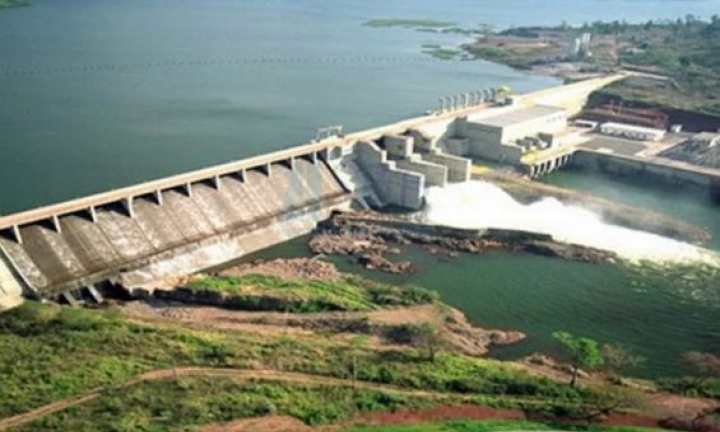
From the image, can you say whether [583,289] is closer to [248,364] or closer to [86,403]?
[248,364]

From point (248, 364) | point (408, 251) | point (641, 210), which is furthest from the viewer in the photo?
point (641, 210)

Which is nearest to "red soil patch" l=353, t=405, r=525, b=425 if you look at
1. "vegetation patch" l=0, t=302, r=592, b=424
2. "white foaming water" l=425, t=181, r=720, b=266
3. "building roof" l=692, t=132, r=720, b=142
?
"vegetation patch" l=0, t=302, r=592, b=424

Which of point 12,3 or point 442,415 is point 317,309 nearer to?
point 442,415

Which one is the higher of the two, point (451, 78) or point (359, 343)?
point (451, 78)

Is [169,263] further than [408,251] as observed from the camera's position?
No

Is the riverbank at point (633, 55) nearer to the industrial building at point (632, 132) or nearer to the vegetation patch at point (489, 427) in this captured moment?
the industrial building at point (632, 132)

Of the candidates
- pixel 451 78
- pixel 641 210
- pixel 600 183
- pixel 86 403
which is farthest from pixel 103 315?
pixel 451 78

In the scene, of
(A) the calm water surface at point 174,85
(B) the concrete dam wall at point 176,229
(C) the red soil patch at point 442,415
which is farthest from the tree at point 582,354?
(A) the calm water surface at point 174,85
